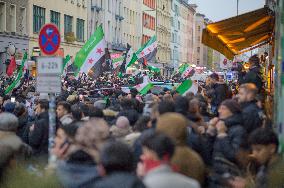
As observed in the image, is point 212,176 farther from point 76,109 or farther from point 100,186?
point 76,109

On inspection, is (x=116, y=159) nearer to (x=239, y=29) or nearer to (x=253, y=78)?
(x=253, y=78)

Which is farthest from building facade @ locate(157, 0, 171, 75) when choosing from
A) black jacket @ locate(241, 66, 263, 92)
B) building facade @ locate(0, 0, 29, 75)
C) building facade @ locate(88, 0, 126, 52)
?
black jacket @ locate(241, 66, 263, 92)

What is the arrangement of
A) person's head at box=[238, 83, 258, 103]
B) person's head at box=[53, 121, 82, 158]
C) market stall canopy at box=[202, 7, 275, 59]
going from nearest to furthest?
person's head at box=[53, 121, 82, 158], person's head at box=[238, 83, 258, 103], market stall canopy at box=[202, 7, 275, 59]

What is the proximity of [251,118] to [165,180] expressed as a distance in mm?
4730

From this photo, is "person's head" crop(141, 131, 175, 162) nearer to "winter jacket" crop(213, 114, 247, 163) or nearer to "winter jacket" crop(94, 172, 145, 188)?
"winter jacket" crop(94, 172, 145, 188)

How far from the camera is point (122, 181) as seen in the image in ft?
20.0

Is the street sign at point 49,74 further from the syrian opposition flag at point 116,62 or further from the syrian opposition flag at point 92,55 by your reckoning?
the syrian opposition flag at point 116,62

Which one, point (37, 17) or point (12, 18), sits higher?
point (37, 17)

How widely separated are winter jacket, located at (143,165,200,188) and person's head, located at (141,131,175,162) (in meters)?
0.18

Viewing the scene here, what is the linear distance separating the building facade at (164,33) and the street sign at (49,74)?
100120 millimetres

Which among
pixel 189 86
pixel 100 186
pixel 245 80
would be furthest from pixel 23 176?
pixel 189 86

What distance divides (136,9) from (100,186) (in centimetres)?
9132

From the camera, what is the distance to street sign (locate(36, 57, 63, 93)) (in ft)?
40.0

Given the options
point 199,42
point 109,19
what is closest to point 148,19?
point 109,19
